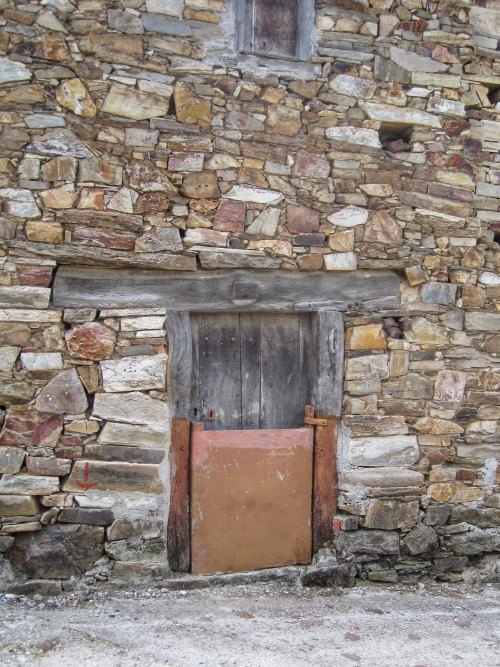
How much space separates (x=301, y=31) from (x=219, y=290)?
1766 mm

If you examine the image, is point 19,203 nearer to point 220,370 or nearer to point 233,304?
point 233,304

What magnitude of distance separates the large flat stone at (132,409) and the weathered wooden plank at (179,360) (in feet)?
0.32

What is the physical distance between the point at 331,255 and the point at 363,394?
912mm

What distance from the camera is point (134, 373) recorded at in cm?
378

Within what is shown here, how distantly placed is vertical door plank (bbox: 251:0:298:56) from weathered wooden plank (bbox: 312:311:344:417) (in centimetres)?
172

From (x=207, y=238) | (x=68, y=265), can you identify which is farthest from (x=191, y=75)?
(x=68, y=265)

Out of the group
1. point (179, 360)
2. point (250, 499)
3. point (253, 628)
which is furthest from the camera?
point (250, 499)

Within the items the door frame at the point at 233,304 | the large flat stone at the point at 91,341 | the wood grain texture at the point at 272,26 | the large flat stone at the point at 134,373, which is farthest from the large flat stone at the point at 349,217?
the large flat stone at the point at 91,341

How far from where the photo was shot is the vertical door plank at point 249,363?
13.5ft

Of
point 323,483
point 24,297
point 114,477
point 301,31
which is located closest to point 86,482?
point 114,477

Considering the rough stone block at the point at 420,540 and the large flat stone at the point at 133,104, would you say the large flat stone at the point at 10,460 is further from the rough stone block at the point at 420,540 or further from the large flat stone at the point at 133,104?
the rough stone block at the point at 420,540

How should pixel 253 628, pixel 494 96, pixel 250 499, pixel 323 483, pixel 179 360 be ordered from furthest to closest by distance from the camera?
1. pixel 494 96
2. pixel 323 483
3. pixel 250 499
4. pixel 179 360
5. pixel 253 628

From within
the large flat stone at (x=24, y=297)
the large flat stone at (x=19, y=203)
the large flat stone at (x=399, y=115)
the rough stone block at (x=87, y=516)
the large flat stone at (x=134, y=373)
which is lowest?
the rough stone block at (x=87, y=516)

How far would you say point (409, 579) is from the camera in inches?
166
